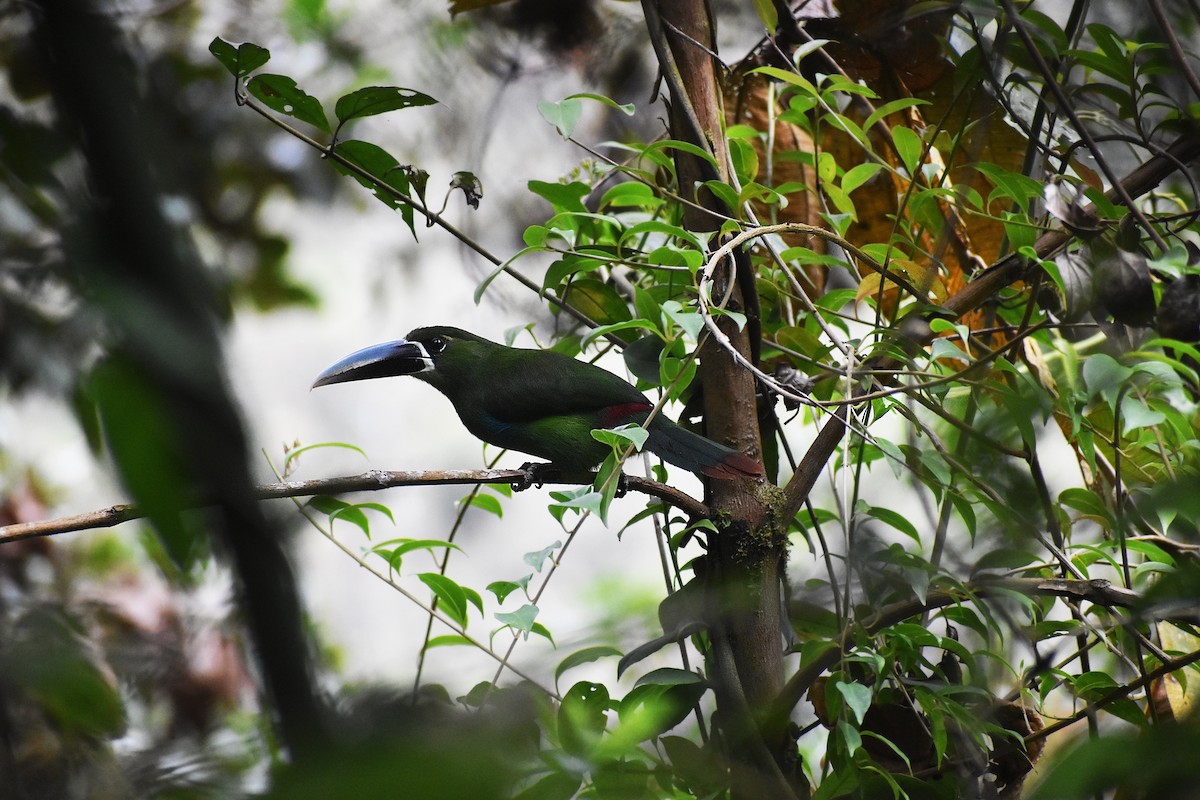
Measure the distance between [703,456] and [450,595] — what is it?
510mm

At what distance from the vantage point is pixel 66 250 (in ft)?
1.23

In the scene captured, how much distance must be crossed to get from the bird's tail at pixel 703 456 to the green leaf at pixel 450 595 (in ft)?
1.48

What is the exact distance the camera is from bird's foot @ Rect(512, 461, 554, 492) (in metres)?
1.69

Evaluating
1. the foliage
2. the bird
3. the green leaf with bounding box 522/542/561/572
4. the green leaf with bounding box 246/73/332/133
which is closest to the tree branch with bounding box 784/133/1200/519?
the foliage

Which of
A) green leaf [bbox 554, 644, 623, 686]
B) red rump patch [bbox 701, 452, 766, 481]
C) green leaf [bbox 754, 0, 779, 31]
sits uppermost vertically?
green leaf [bbox 754, 0, 779, 31]

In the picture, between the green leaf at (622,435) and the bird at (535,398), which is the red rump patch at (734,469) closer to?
the green leaf at (622,435)

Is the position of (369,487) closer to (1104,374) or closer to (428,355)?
(1104,374)

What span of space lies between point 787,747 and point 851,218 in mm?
966

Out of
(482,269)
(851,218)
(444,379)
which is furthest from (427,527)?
(851,218)

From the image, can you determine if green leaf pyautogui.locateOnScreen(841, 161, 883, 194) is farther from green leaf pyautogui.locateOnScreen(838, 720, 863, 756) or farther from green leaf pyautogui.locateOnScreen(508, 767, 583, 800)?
green leaf pyautogui.locateOnScreen(508, 767, 583, 800)

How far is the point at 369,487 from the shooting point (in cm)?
134

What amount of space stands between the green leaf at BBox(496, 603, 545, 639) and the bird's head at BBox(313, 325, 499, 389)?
1094mm

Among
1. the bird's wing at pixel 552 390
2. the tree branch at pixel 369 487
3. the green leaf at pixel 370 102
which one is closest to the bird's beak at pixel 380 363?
the bird's wing at pixel 552 390

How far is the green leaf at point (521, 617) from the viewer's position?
148 centimetres
